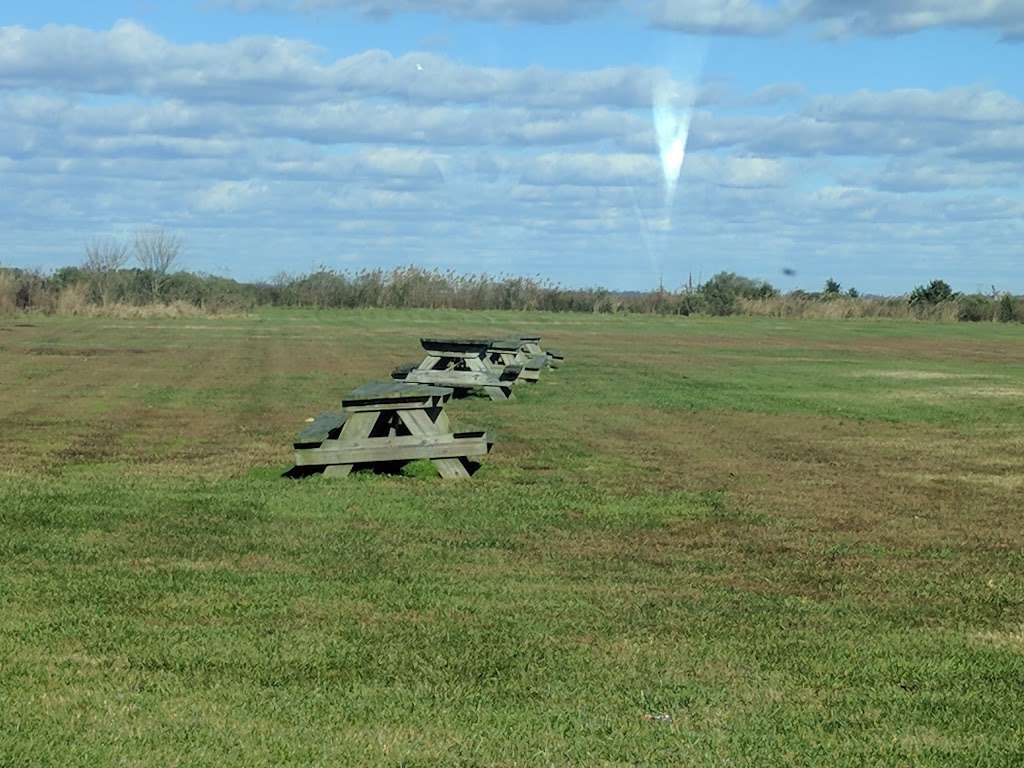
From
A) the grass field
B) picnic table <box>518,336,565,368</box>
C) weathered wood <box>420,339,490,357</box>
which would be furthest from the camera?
picnic table <box>518,336,565,368</box>

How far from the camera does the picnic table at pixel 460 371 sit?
2455 centimetres

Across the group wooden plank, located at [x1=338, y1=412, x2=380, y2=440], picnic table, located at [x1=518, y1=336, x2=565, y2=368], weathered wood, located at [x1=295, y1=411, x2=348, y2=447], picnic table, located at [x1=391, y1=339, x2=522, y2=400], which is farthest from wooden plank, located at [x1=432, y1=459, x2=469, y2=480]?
picnic table, located at [x1=518, y1=336, x2=565, y2=368]

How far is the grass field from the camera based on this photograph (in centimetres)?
600

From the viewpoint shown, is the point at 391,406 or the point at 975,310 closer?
the point at 391,406

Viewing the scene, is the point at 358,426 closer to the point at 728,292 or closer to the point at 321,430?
the point at 321,430

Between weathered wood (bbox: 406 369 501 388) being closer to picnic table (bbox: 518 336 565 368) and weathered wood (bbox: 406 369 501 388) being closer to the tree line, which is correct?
picnic table (bbox: 518 336 565 368)

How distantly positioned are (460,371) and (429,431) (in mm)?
10885

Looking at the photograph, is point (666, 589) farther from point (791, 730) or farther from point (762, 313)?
point (762, 313)

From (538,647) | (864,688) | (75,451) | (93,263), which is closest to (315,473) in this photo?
(75,451)

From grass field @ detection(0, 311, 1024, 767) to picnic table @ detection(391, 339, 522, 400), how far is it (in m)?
4.00

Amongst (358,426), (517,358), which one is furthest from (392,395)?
(517,358)

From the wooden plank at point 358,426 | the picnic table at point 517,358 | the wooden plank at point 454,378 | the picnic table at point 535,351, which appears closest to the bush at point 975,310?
the picnic table at point 535,351

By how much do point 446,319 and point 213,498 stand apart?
6248cm

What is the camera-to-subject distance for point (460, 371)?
24875 mm
